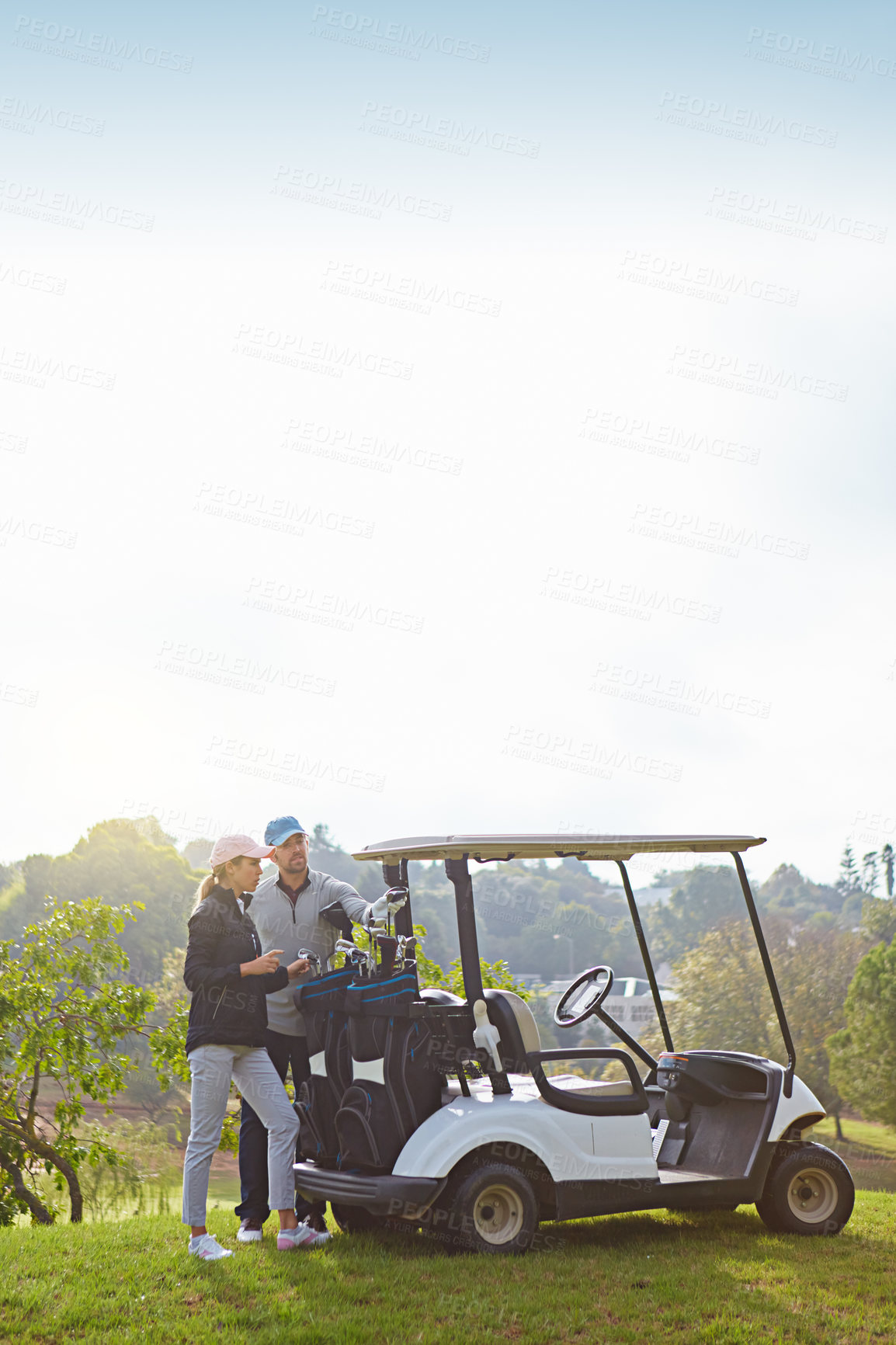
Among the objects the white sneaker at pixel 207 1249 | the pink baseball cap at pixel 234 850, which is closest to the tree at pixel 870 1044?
A: the white sneaker at pixel 207 1249

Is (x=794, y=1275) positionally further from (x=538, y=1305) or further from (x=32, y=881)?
(x=32, y=881)

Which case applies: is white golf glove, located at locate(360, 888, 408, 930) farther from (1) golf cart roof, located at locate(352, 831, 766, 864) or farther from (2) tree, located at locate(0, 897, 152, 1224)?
(2) tree, located at locate(0, 897, 152, 1224)

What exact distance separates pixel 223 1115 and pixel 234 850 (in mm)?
1166

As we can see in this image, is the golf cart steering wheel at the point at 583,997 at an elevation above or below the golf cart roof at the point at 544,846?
below

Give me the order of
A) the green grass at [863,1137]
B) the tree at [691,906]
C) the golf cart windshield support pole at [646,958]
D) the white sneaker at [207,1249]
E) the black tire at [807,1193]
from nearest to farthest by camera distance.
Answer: the white sneaker at [207,1249]
the black tire at [807,1193]
the golf cart windshield support pole at [646,958]
the green grass at [863,1137]
the tree at [691,906]

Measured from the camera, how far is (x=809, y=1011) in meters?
40.2

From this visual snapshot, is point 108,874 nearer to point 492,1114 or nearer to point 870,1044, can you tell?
point 870,1044

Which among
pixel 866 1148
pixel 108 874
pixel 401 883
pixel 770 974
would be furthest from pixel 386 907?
pixel 108 874

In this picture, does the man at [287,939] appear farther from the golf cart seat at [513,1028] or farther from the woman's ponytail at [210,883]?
the golf cart seat at [513,1028]

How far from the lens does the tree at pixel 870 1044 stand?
109 ft

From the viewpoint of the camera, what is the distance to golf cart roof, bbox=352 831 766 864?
17.6 feet

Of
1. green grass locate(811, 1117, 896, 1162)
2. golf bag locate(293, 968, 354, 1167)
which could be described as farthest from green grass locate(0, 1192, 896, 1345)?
green grass locate(811, 1117, 896, 1162)

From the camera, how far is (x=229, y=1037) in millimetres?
5062

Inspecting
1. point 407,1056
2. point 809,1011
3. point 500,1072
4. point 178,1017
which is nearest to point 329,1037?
point 407,1056
